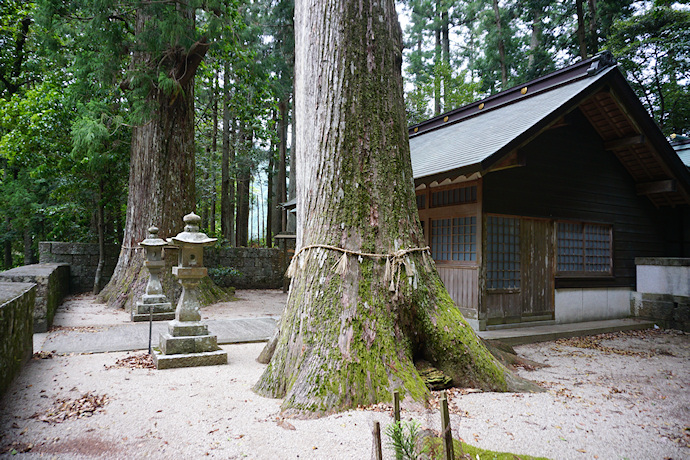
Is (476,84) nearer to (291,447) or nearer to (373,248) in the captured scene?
(373,248)

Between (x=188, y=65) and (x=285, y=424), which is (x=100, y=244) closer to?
(x=188, y=65)

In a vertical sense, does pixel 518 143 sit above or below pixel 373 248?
above

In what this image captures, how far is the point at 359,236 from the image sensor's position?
364 cm

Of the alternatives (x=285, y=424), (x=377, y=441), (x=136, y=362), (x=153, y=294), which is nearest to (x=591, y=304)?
(x=285, y=424)

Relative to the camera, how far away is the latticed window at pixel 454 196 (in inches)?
294

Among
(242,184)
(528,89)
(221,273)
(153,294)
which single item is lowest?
(153,294)

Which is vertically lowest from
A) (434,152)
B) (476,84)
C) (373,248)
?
(373,248)

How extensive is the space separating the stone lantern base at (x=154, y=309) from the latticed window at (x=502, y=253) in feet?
18.9

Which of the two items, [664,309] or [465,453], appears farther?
[664,309]

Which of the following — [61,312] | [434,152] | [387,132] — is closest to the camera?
[387,132]

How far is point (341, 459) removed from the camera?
7.90 ft

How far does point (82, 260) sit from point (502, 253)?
32.8 ft

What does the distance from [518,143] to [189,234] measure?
16.3ft

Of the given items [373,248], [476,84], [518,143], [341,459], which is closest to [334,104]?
[373,248]
